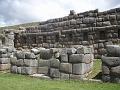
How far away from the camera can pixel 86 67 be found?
13008 millimetres

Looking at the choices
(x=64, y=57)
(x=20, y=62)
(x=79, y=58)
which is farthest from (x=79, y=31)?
(x=79, y=58)

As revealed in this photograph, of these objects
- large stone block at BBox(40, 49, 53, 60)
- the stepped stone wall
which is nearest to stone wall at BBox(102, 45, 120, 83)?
large stone block at BBox(40, 49, 53, 60)

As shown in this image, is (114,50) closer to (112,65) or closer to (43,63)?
(112,65)

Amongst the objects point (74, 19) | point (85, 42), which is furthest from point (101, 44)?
point (74, 19)

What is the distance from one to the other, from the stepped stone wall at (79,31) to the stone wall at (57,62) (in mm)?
3359

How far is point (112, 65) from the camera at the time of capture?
37.8 ft

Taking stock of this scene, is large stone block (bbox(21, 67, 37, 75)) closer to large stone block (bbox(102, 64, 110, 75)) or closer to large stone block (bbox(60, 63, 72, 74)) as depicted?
large stone block (bbox(60, 63, 72, 74))

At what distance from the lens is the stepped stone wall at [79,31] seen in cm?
1714

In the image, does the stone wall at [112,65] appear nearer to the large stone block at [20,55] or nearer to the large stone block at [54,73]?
the large stone block at [54,73]

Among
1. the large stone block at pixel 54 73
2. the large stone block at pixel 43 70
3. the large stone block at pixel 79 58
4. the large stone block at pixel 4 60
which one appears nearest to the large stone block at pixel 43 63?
the large stone block at pixel 43 70

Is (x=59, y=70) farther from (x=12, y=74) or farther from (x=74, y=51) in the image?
(x=12, y=74)

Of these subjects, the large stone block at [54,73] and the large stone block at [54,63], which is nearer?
the large stone block at [54,73]

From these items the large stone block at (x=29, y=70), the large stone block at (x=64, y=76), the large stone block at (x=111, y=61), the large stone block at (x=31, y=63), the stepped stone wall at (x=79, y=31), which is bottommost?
the large stone block at (x=64, y=76)

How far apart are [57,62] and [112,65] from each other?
320 cm
